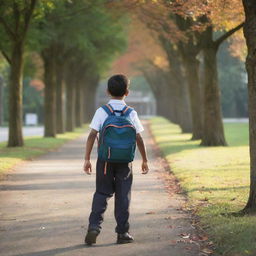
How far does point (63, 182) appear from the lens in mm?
12898

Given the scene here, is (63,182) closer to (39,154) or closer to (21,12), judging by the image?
(39,154)

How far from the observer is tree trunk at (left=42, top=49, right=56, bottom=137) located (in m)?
32.8

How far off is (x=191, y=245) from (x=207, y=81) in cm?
1704

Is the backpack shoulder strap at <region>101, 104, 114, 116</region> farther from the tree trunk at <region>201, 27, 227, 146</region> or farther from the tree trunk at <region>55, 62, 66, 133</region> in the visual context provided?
the tree trunk at <region>55, 62, 66, 133</region>

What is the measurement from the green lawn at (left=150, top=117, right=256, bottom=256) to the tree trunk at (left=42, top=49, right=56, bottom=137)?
12.8m

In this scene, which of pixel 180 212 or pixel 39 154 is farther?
pixel 39 154

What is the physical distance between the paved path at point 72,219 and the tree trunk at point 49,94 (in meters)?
18.8

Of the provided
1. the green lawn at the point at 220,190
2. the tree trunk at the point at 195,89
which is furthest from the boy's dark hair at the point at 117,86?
the tree trunk at the point at 195,89

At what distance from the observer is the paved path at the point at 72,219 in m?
6.60

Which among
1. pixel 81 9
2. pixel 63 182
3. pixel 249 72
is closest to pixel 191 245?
pixel 249 72

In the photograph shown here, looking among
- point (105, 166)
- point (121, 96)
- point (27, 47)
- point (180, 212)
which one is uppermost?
point (27, 47)

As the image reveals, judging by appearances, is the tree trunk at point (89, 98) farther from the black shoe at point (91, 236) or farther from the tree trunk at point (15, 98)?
the black shoe at point (91, 236)

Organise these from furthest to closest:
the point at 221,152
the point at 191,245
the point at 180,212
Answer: the point at 221,152 → the point at 180,212 → the point at 191,245

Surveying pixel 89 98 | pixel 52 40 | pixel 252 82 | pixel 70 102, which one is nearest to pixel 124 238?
pixel 252 82
